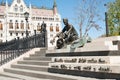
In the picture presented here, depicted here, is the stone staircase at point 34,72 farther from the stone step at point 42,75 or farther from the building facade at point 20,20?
the building facade at point 20,20

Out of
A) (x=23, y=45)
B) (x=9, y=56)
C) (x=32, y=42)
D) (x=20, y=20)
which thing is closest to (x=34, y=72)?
(x=9, y=56)

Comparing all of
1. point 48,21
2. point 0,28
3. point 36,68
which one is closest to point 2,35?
point 0,28

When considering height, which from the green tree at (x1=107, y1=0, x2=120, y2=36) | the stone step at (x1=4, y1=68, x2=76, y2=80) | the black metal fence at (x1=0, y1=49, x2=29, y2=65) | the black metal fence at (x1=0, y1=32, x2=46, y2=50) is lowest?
the stone step at (x1=4, y1=68, x2=76, y2=80)

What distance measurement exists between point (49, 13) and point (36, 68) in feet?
345

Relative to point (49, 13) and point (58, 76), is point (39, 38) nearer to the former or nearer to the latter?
point (58, 76)

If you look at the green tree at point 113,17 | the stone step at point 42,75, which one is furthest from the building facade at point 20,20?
the stone step at point 42,75

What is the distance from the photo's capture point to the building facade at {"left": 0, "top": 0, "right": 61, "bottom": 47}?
10181cm

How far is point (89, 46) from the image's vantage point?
11141 mm

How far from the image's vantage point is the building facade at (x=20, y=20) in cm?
10181

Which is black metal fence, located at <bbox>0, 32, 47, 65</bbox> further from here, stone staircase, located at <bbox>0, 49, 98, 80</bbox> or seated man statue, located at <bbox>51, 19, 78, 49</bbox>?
seated man statue, located at <bbox>51, 19, 78, 49</bbox>

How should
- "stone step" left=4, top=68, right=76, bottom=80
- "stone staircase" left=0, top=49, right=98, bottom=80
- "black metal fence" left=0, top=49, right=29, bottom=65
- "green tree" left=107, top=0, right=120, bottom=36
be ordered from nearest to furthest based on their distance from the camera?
"stone step" left=4, top=68, right=76, bottom=80 → "stone staircase" left=0, top=49, right=98, bottom=80 → "black metal fence" left=0, top=49, right=29, bottom=65 → "green tree" left=107, top=0, right=120, bottom=36

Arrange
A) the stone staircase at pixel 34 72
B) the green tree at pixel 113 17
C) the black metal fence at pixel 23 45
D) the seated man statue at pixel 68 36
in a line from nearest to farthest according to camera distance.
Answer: the stone staircase at pixel 34 72, the seated man statue at pixel 68 36, the black metal fence at pixel 23 45, the green tree at pixel 113 17

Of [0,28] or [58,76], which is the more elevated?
[0,28]

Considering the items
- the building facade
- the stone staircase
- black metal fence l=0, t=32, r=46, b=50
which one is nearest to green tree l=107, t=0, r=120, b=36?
black metal fence l=0, t=32, r=46, b=50
